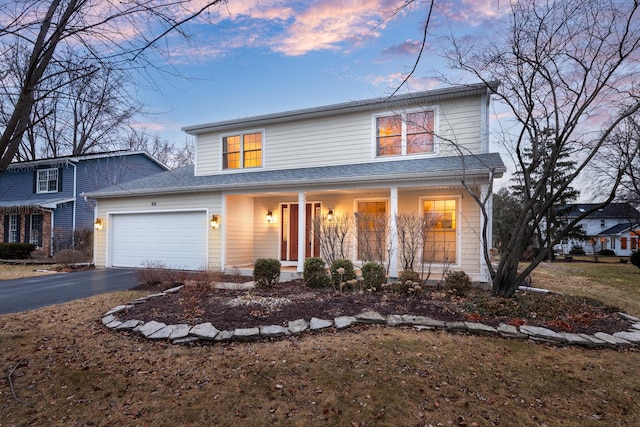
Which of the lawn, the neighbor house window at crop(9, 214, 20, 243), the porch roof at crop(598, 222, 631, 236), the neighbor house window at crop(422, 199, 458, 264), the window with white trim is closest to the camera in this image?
the lawn

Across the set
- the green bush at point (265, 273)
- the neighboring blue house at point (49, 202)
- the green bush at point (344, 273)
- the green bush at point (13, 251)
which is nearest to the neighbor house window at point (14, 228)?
the neighboring blue house at point (49, 202)

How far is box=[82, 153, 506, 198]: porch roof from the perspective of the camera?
311 inches

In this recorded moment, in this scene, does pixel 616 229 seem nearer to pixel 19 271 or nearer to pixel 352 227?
pixel 352 227

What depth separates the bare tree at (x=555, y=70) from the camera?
5734mm

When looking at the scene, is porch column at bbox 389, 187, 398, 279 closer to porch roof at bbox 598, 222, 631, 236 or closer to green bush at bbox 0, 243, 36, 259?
green bush at bbox 0, 243, 36, 259

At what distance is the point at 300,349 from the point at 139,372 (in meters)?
1.73

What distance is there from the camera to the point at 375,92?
7.09m

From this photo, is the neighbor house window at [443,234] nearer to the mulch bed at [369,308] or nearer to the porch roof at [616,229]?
the mulch bed at [369,308]

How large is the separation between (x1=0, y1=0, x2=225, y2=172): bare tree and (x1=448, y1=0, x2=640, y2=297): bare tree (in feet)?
18.1

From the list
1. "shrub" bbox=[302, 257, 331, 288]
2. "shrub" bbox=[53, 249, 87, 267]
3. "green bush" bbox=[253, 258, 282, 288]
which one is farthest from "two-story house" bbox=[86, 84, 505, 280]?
"green bush" bbox=[253, 258, 282, 288]

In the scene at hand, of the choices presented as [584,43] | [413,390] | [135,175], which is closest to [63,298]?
[413,390]

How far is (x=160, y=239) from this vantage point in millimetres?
11523

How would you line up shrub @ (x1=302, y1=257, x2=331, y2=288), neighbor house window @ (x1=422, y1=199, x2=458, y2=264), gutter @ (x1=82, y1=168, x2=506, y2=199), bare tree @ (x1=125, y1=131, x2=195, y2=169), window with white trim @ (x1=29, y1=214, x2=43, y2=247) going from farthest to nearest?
bare tree @ (x1=125, y1=131, x2=195, y2=169) → window with white trim @ (x1=29, y1=214, x2=43, y2=247) → neighbor house window @ (x1=422, y1=199, x2=458, y2=264) → gutter @ (x1=82, y1=168, x2=506, y2=199) → shrub @ (x1=302, y1=257, x2=331, y2=288)

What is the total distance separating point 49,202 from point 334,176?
49.6 ft
